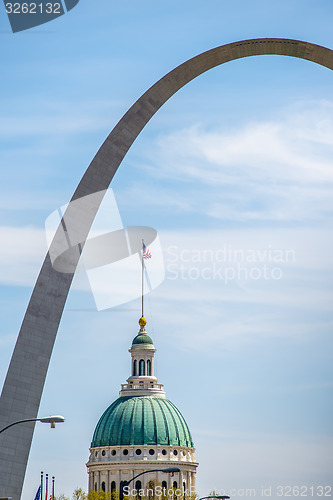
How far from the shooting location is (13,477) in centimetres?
4738

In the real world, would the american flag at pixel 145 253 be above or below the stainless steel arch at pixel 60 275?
above

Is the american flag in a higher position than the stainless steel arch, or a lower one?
higher

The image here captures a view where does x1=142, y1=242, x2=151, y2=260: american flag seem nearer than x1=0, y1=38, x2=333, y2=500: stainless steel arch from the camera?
No

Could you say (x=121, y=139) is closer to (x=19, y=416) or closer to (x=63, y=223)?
(x=63, y=223)

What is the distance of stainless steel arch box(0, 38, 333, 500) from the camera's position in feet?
156

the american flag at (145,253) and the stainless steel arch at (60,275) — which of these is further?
the american flag at (145,253)

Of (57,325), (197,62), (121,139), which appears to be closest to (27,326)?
(57,325)

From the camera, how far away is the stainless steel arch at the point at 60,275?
47.6m

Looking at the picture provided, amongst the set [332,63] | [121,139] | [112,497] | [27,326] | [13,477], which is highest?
[112,497]

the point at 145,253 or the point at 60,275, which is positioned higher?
the point at 145,253

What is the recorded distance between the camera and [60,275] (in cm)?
5047

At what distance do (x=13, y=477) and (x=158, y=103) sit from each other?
17.5 meters

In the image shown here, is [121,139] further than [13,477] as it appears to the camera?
Yes

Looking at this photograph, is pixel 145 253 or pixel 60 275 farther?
pixel 145 253
